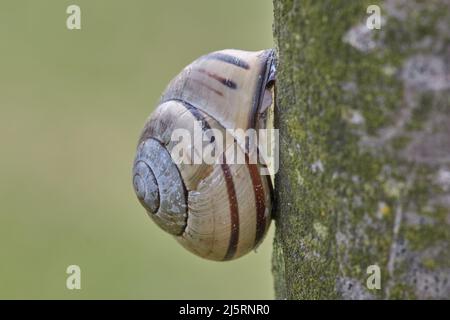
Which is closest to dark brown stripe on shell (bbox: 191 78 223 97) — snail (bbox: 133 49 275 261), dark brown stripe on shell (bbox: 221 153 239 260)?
snail (bbox: 133 49 275 261)

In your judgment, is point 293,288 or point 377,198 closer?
point 377,198

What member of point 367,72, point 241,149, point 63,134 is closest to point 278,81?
point 241,149

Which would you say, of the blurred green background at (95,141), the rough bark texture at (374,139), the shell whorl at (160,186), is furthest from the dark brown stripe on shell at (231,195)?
the blurred green background at (95,141)

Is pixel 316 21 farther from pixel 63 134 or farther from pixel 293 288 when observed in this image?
pixel 63 134

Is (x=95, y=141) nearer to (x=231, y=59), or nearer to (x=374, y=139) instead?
(x=231, y=59)
